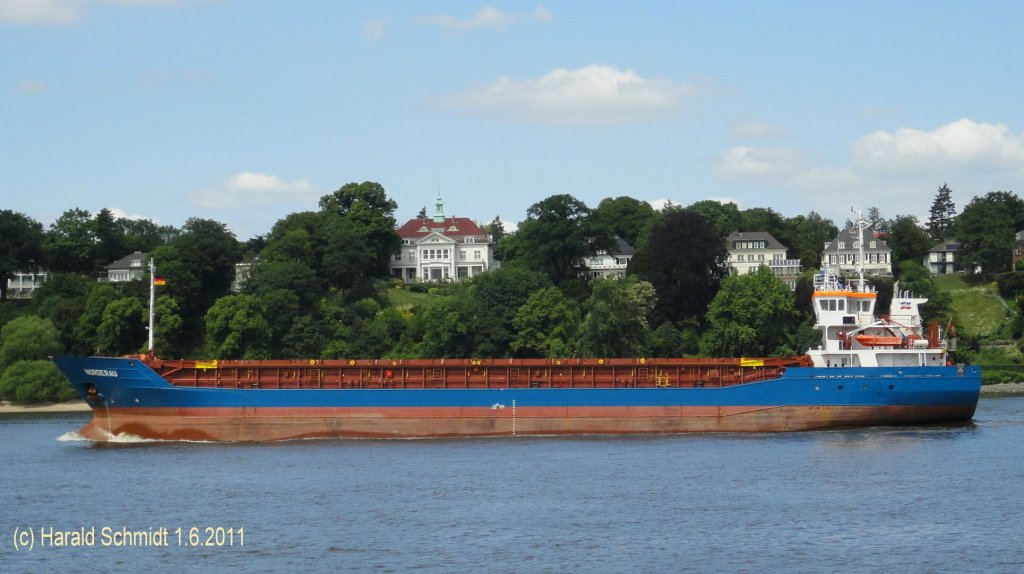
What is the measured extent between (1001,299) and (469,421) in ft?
216

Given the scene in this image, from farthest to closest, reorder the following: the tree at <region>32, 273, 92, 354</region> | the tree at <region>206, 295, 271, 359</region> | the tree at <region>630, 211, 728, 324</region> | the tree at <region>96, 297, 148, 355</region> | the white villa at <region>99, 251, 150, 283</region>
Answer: the white villa at <region>99, 251, 150, 283</region>, the tree at <region>630, 211, 728, 324</region>, the tree at <region>32, 273, 92, 354</region>, the tree at <region>96, 297, 148, 355</region>, the tree at <region>206, 295, 271, 359</region>

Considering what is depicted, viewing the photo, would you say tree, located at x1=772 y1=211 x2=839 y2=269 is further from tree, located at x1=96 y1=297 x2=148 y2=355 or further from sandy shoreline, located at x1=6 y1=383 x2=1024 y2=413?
tree, located at x1=96 y1=297 x2=148 y2=355

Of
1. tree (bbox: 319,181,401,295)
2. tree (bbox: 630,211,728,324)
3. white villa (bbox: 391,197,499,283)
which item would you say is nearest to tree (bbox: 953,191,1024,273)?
tree (bbox: 630,211,728,324)

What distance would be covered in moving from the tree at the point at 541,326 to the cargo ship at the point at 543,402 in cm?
3044

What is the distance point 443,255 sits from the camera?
11825 centimetres

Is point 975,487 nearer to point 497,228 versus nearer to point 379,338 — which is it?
point 379,338

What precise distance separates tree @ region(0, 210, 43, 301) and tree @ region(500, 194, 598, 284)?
42.4 metres

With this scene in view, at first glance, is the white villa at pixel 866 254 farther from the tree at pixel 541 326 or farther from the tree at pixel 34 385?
the tree at pixel 34 385

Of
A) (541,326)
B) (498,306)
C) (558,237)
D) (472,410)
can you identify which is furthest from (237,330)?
(472,410)

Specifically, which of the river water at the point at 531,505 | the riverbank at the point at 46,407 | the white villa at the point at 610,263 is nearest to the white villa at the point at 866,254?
the white villa at the point at 610,263

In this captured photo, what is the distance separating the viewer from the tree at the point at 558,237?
334 feet

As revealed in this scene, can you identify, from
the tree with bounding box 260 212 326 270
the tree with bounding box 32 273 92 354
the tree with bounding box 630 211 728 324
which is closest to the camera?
the tree with bounding box 32 273 92 354

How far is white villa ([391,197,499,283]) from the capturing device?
387 feet

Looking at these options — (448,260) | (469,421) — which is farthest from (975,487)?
(448,260)
